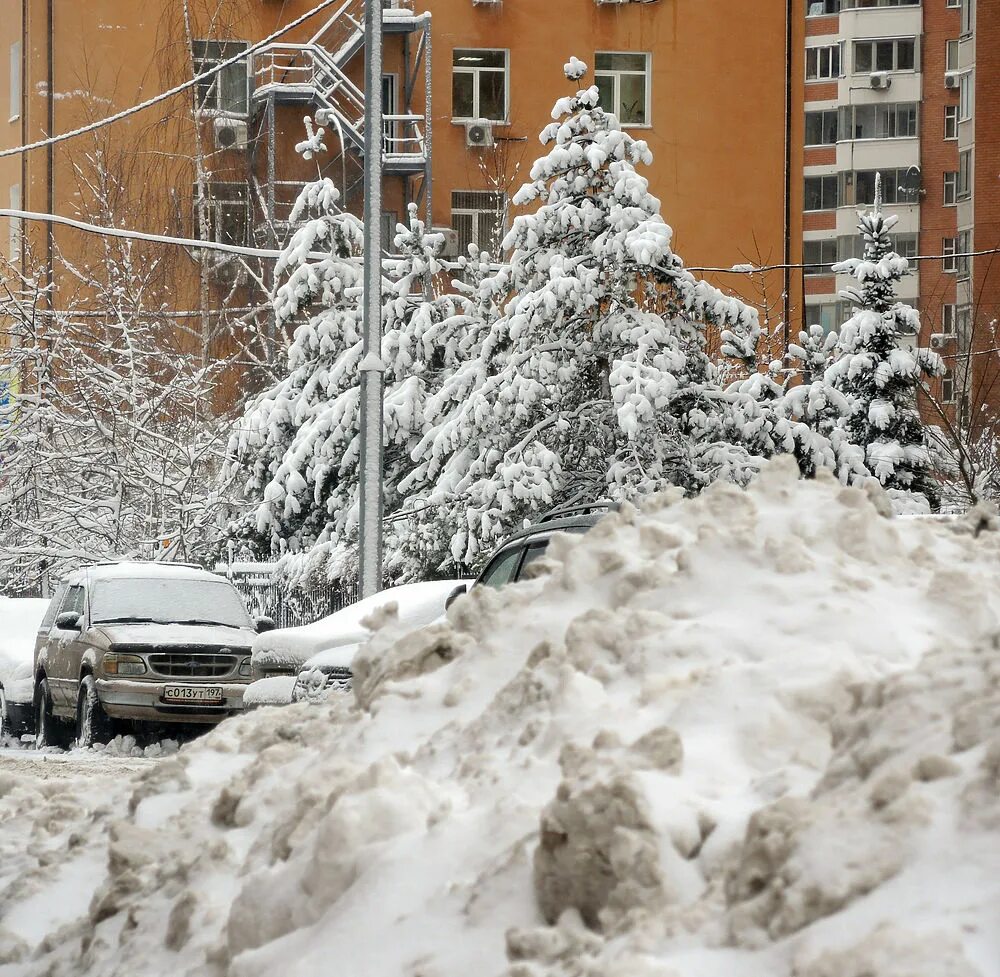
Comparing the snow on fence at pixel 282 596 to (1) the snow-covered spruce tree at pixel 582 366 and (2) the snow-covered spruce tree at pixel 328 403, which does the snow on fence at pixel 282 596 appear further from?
(1) the snow-covered spruce tree at pixel 582 366

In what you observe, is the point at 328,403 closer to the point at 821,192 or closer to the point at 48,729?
the point at 48,729

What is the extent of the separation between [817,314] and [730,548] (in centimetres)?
5392

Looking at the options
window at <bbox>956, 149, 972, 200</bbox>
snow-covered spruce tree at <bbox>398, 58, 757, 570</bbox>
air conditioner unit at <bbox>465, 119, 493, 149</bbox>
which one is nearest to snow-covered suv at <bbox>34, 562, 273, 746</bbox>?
snow-covered spruce tree at <bbox>398, 58, 757, 570</bbox>

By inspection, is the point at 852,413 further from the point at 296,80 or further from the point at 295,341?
the point at 296,80

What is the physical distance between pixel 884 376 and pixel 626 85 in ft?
49.9

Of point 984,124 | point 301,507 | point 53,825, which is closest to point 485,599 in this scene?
point 53,825

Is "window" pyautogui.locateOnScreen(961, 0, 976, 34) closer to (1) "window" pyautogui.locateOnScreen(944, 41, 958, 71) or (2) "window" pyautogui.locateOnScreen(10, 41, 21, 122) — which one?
(1) "window" pyautogui.locateOnScreen(944, 41, 958, 71)

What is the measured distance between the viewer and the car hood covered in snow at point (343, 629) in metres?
12.4

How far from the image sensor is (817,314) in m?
57.6

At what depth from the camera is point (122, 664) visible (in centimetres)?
1505

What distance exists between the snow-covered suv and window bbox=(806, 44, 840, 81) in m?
44.9

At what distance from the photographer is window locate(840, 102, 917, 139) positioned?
186 ft

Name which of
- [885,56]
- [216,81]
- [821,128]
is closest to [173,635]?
[216,81]

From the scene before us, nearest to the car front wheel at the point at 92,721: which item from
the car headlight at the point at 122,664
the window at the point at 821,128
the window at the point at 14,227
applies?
the car headlight at the point at 122,664
